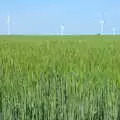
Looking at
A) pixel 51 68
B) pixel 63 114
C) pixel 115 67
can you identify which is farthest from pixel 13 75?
pixel 115 67

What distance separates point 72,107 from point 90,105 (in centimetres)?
20

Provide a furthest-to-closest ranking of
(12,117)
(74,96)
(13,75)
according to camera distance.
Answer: (13,75), (12,117), (74,96)

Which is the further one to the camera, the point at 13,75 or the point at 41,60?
the point at 41,60

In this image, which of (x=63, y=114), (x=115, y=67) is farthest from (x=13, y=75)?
(x=115, y=67)

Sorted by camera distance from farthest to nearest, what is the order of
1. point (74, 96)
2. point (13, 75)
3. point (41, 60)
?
point (41, 60), point (13, 75), point (74, 96)

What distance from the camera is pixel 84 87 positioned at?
429 cm

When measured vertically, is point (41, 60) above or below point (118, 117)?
above

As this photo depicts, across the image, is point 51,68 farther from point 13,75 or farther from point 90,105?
point 90,105

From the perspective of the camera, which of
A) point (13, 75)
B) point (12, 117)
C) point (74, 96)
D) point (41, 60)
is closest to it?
point (74, 96)

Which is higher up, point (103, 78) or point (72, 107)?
point (103, 78)

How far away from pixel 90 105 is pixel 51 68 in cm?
79

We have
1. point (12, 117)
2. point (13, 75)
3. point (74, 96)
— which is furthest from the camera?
point (13, 75)

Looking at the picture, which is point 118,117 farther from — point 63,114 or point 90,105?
point 63,114

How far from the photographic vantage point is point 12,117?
4.60m
